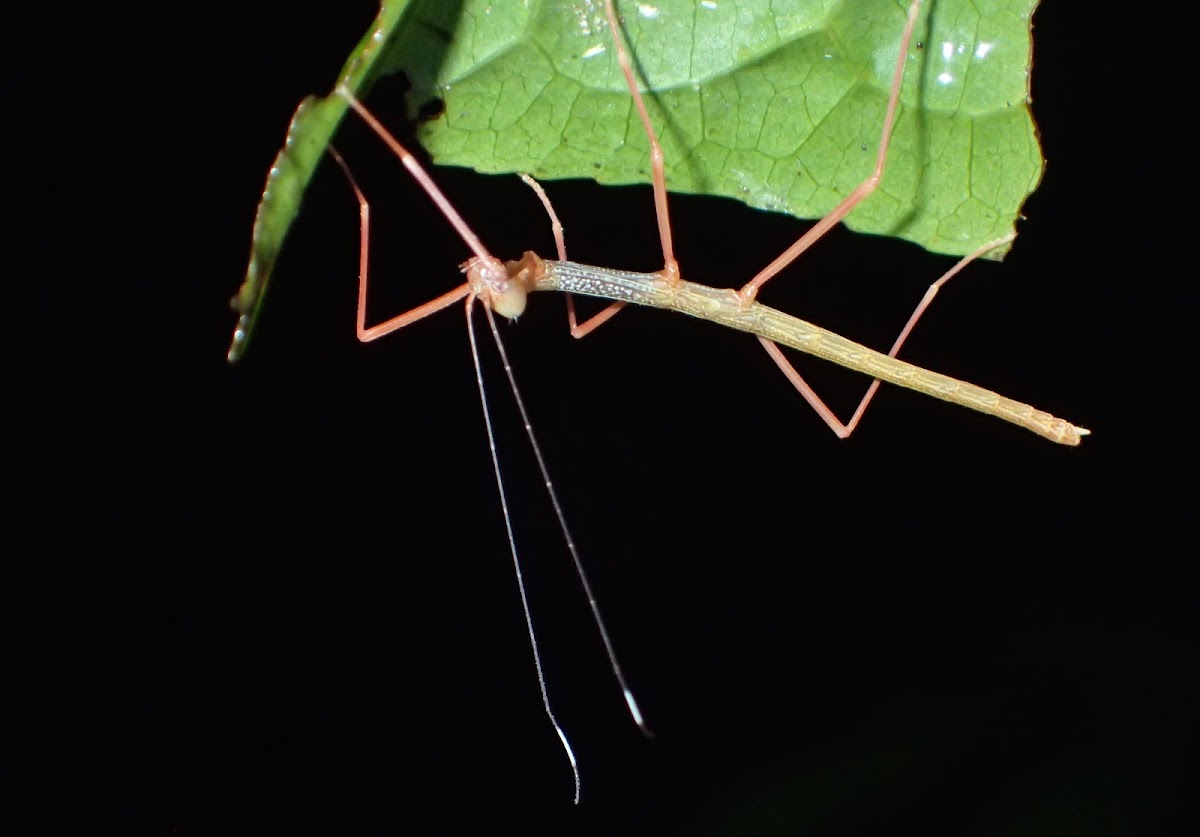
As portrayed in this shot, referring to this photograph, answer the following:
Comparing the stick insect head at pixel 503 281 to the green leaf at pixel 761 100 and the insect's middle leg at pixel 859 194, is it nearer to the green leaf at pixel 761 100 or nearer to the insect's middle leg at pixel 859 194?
the green leaf at pixel 761 100

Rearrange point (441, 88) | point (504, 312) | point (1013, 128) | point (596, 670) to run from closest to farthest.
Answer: point (441, 88)
point (1013, 128)
point (504, 312)
point (596, 670)

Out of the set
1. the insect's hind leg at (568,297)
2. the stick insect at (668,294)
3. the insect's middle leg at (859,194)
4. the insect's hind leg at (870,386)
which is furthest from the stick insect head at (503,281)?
the insect's hind leg at (870,386)

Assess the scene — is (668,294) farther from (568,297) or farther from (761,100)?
(761,100)

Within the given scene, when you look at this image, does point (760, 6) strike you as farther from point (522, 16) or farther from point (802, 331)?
point (802, 331)

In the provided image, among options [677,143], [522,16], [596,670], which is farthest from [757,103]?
[596,670]

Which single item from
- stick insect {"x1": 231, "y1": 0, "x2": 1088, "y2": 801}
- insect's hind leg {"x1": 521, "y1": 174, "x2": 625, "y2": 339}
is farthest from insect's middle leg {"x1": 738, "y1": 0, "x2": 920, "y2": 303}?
insect's hind leg {"x1": 521, "y1": 174, "x2": 625, "y2": 339}

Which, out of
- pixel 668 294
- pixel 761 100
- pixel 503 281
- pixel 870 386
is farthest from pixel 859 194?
pixel 503 281
